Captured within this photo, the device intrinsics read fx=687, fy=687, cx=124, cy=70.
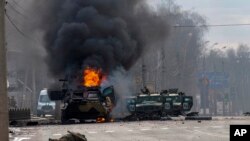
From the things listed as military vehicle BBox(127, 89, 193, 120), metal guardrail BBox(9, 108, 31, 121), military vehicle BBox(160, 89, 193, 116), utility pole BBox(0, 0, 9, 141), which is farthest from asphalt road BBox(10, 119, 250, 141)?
military vehicle BBox(160, 89, 193, 116)

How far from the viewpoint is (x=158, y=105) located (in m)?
47.0

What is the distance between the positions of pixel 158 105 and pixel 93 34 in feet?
22.1

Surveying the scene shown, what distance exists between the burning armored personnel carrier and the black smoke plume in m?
1.61

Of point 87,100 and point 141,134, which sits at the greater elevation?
point 87,100

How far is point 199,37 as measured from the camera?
12444 cm

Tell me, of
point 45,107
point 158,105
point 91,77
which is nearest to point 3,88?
point 91,77

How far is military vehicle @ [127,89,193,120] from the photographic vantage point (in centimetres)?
4646

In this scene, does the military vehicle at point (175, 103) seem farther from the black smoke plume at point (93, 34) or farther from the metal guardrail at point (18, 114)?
the metal guardrail at point (18, 114)

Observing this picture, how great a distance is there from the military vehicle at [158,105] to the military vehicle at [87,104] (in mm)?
4971

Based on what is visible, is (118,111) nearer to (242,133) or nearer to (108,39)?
(108,39)

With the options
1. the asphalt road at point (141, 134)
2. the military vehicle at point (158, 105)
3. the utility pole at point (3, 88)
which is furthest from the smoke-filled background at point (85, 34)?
the utility pole at point (3, 88)

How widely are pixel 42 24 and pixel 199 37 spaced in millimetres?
78670

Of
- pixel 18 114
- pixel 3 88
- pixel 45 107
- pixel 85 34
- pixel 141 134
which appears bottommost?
pixel 141 134

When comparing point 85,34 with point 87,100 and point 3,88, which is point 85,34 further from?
point 3,88
